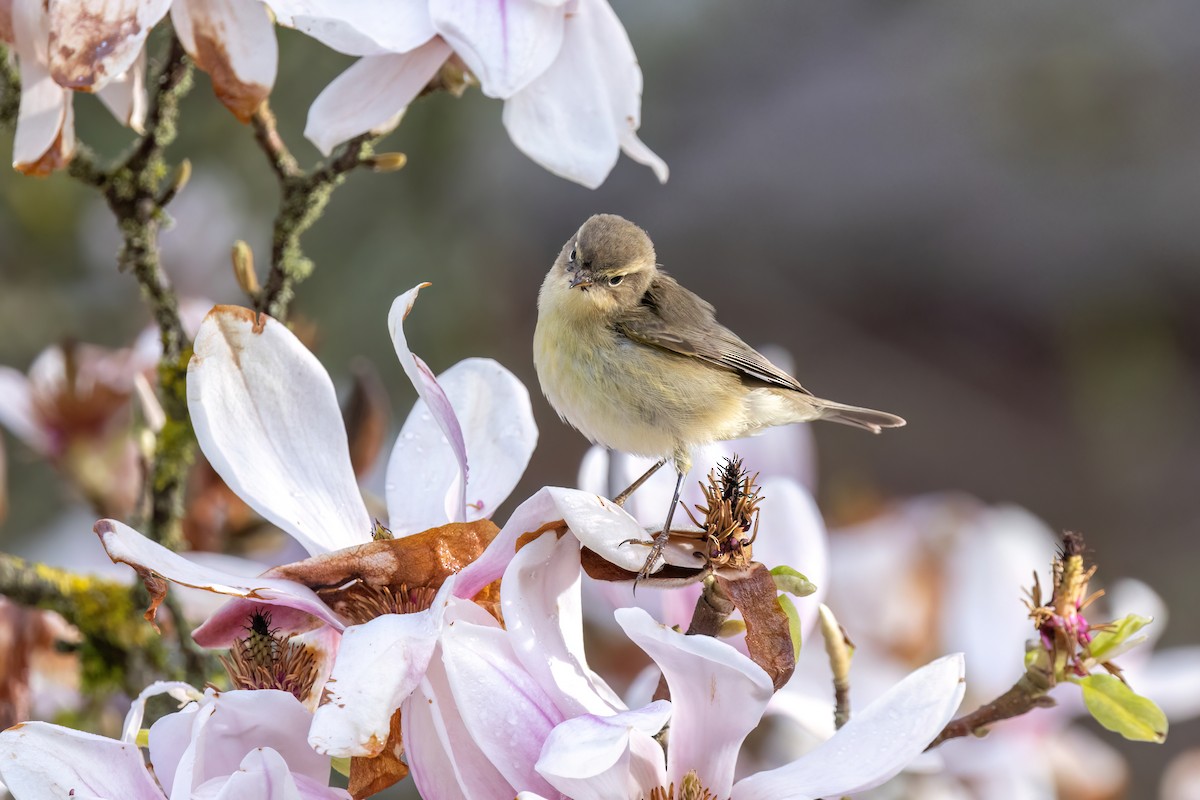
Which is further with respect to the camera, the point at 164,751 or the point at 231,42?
the point at 231,42

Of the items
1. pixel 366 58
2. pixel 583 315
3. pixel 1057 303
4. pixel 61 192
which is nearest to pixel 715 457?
pixel 583 315

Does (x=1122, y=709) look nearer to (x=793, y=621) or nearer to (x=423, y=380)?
(x=793, y=621)

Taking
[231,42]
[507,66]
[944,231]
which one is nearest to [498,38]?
[507,66]

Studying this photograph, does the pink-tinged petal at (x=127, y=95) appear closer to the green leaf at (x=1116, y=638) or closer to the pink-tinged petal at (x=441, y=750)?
the pink-tinged petal at (x=441, y=750)

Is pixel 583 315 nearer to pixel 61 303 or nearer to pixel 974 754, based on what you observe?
pixel 974 754

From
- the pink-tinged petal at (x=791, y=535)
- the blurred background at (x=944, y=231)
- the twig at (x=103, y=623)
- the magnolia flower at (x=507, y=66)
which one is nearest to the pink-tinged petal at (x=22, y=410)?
the twig at (x=103, y=623)

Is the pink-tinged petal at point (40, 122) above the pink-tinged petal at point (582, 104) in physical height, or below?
below

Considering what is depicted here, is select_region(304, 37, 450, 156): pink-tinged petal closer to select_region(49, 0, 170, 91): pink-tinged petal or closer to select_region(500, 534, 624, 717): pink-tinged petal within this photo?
select_region(49, 0, 170, 91): pink-tinged petal
